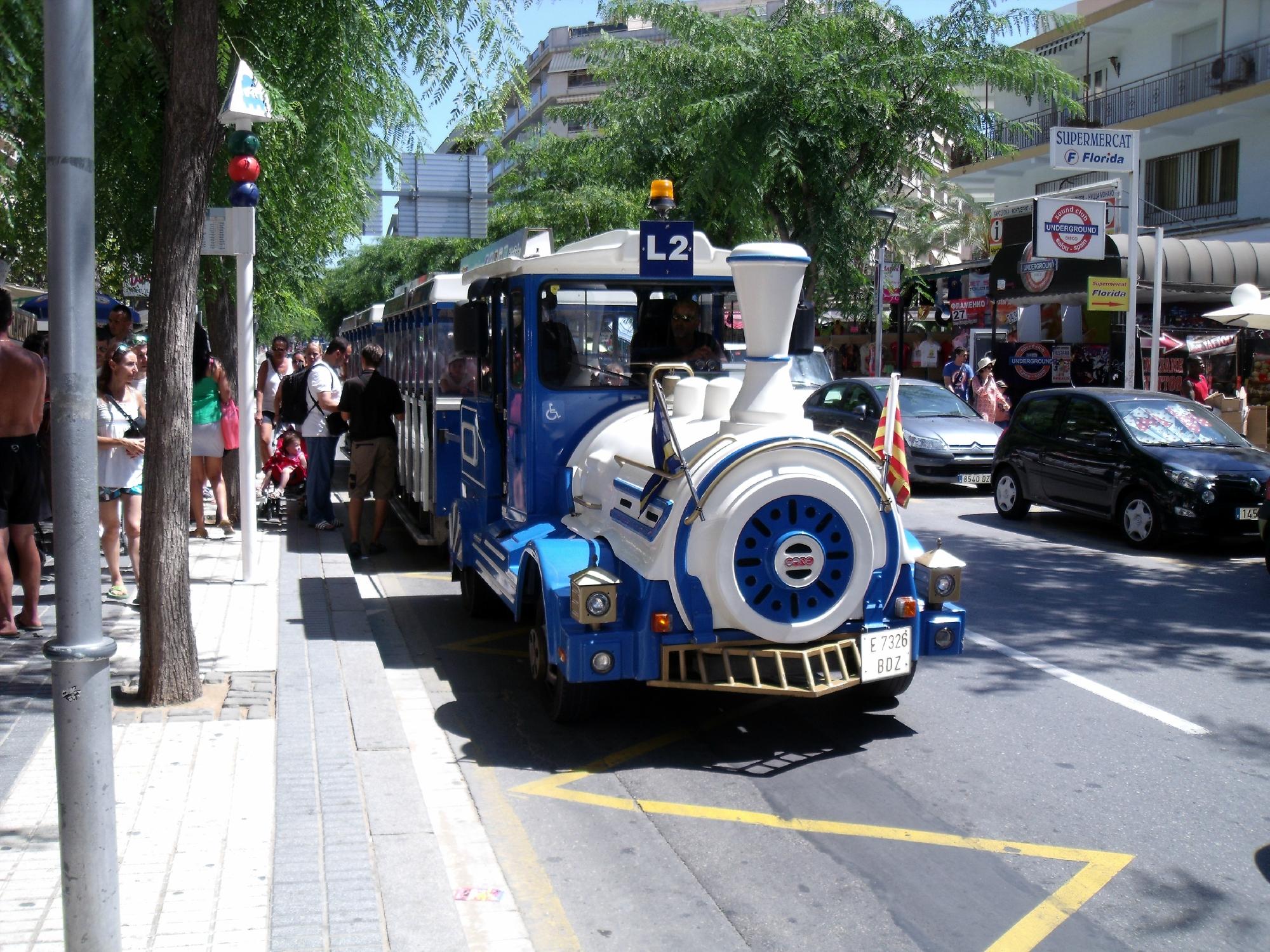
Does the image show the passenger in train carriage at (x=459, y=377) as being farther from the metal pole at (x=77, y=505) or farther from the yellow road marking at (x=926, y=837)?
the metal pole at (x=77, y=505)

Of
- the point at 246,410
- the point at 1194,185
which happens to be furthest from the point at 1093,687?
the point at 1194,185

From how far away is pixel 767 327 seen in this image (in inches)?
230

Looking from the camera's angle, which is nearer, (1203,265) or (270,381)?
(270,381)

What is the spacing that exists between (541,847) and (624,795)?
658 mm

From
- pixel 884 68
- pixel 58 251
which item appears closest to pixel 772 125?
pixel 884 68

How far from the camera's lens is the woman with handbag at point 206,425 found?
1105 centimetres

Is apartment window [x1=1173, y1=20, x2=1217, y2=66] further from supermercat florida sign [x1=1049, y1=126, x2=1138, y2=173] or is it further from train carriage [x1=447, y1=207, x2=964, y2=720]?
train carriage [x1=447, y1=207, x2=964, y2=720]

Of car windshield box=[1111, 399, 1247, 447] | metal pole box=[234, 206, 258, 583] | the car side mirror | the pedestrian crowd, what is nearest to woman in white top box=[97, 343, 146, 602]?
the pedestrian crowd

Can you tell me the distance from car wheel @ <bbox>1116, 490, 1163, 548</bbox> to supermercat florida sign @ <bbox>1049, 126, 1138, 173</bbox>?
6.37m

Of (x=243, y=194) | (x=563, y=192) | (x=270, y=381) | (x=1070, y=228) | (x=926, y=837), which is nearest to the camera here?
(x=926, y=837)

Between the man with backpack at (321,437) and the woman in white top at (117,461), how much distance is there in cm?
351

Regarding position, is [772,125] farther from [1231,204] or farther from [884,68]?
[1231,204]

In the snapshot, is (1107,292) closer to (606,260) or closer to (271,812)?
(606,260)

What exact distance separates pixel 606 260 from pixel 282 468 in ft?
25.4
